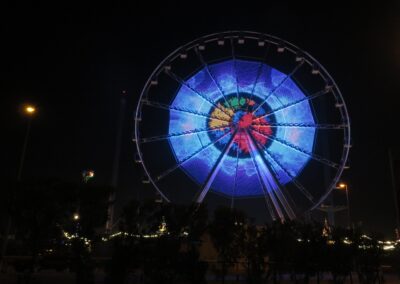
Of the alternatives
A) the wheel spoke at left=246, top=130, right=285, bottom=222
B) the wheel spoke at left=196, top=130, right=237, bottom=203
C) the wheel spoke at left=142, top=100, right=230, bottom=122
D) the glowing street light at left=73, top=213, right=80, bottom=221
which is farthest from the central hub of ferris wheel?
the glowing street light at left=73, top=213, right=80, bottom=221

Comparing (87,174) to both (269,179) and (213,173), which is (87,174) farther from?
(269,179)

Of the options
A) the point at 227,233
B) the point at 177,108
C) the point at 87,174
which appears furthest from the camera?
the point at 87,174

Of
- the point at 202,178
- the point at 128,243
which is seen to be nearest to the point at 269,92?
the point at 202,178

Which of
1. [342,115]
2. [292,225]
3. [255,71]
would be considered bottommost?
[292,225]

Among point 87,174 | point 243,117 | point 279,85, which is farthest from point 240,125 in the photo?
point 87,174

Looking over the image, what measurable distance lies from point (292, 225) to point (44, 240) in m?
11.1

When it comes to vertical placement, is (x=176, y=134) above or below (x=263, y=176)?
above

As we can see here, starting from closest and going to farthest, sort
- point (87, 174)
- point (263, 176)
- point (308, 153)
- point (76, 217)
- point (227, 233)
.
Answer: point (76, 217) → point (227, 233) → point (308, 153) → point (263, 176) → point (87, 174)

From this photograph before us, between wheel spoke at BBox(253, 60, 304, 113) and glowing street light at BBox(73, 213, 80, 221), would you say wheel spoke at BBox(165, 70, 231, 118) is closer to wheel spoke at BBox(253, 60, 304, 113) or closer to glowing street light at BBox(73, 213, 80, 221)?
wheel spoke at BBox(253, 60, 304, 113)

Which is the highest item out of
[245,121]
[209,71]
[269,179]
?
[209,71]

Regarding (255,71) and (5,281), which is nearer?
(5,281)

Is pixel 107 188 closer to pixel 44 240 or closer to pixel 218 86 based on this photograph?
pixel 44 240

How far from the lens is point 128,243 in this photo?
43.8 ft

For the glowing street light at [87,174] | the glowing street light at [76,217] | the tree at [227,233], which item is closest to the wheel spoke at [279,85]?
the tree at [227,233]
